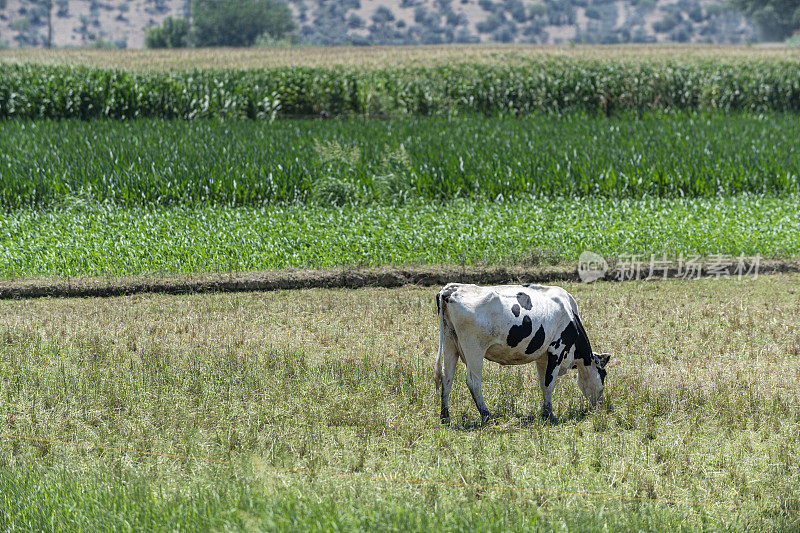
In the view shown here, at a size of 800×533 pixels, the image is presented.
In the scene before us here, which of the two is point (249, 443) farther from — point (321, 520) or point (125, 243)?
point (125, 243)

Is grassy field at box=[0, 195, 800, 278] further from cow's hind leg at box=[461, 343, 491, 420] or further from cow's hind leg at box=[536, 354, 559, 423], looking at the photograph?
cow's hind leg at box=[461, 343, 491, 420]

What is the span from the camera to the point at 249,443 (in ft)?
19.8

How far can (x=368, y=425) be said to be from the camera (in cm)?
637

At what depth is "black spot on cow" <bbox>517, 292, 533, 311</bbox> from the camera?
19.7 feet

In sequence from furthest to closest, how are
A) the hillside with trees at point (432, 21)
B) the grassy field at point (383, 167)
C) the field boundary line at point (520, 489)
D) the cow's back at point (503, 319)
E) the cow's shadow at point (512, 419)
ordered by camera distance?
1. the hillside with trees at point (432, 21)
2. the grassy field at point (383, 167)
3. the cow's shadow at point (512, 419)
4. the cow's back at point (503, 319)
5. the field boundary line at point (520, 489)

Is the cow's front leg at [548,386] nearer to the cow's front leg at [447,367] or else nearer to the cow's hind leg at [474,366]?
the cow's hind leg at [474,366]

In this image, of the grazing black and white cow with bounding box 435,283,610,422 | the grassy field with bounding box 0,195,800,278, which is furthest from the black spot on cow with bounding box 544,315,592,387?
the grassy field with bounding box 0,195,800,278

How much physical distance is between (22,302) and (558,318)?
7.19 meters

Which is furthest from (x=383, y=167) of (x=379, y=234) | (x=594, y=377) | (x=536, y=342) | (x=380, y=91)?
(x=380, y=91)

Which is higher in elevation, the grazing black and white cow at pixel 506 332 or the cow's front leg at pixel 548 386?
the grazing black and white cow at pixel 506 332

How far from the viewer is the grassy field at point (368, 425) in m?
4.59

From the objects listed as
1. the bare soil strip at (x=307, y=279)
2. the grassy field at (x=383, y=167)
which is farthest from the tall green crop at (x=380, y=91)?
the bare soil strip at (x=307, y=279)

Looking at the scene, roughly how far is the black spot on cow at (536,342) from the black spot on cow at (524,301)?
A: 0.58 feet

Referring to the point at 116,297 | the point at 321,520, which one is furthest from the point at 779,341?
the point at 116,297
